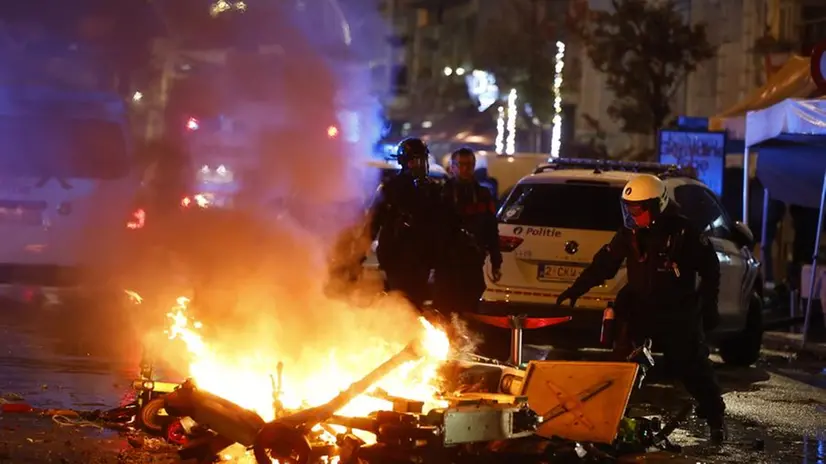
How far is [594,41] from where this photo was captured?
1211 inches

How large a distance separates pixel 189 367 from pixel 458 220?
226cm

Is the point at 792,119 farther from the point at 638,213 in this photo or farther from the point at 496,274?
the point at 638,213

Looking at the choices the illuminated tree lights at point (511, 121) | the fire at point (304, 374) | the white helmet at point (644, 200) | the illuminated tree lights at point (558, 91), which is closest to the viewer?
the fire at point (304, 374)

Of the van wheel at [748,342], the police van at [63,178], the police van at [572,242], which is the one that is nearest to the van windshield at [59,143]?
the police van at [63,178]

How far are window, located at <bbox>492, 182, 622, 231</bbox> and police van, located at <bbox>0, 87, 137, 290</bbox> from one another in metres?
6.09

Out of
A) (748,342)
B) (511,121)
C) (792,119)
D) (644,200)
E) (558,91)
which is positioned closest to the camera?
(644,200)

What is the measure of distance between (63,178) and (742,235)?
8.30 m

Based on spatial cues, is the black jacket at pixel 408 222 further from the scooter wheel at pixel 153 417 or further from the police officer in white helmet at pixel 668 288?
the scooter wheel at pixel 153 417

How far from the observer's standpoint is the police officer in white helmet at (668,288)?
896 centimetres

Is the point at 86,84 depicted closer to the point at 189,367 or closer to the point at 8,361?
the point at 8,361

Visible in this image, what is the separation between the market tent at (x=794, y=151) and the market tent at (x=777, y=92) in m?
0.71

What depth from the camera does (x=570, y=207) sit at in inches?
474

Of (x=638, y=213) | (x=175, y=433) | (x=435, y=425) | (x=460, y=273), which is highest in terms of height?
(x=638, y=213)

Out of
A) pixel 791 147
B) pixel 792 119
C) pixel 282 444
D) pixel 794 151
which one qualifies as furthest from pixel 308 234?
pixel 794 151
